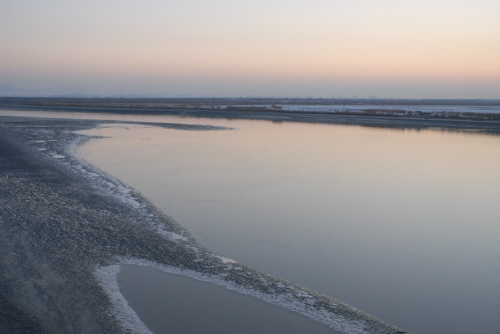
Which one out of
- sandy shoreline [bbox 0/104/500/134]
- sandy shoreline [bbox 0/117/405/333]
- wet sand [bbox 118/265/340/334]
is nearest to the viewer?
wet sand [bbox 118/265/340/334]

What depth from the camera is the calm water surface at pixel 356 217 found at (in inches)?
220

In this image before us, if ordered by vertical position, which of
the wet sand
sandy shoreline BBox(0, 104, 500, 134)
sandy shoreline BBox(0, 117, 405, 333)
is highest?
sandy shoreline BBox(0, 104, 500, 134)

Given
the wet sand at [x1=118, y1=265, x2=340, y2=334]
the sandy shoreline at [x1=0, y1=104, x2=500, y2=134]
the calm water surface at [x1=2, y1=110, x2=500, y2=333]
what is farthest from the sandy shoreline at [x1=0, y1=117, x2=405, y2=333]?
the sandy shoreline at [x1=0, y1=104, x2=500, y2=134]

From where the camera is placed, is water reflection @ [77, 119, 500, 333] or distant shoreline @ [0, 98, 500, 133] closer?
water reflection @ [77, 119, 500, 333]

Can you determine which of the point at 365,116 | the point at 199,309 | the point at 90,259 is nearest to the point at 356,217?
the point at 199,309

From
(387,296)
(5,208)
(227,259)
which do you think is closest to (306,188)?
(227,259)

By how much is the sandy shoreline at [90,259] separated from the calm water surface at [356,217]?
1.39ft

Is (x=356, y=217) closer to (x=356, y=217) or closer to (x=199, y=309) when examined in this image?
(x=356, y=217)

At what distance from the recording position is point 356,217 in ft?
29.7

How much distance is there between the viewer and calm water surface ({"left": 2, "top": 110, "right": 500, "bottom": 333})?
5.59 metres

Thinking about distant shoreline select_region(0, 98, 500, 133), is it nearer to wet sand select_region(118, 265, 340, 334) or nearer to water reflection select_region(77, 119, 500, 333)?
water reflection select_region(77, 119, 500, 333)

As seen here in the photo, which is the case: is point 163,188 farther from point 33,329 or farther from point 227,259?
point 33,329

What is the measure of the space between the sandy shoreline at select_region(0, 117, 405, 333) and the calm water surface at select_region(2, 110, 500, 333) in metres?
0.42

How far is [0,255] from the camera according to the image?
634 centimetres
